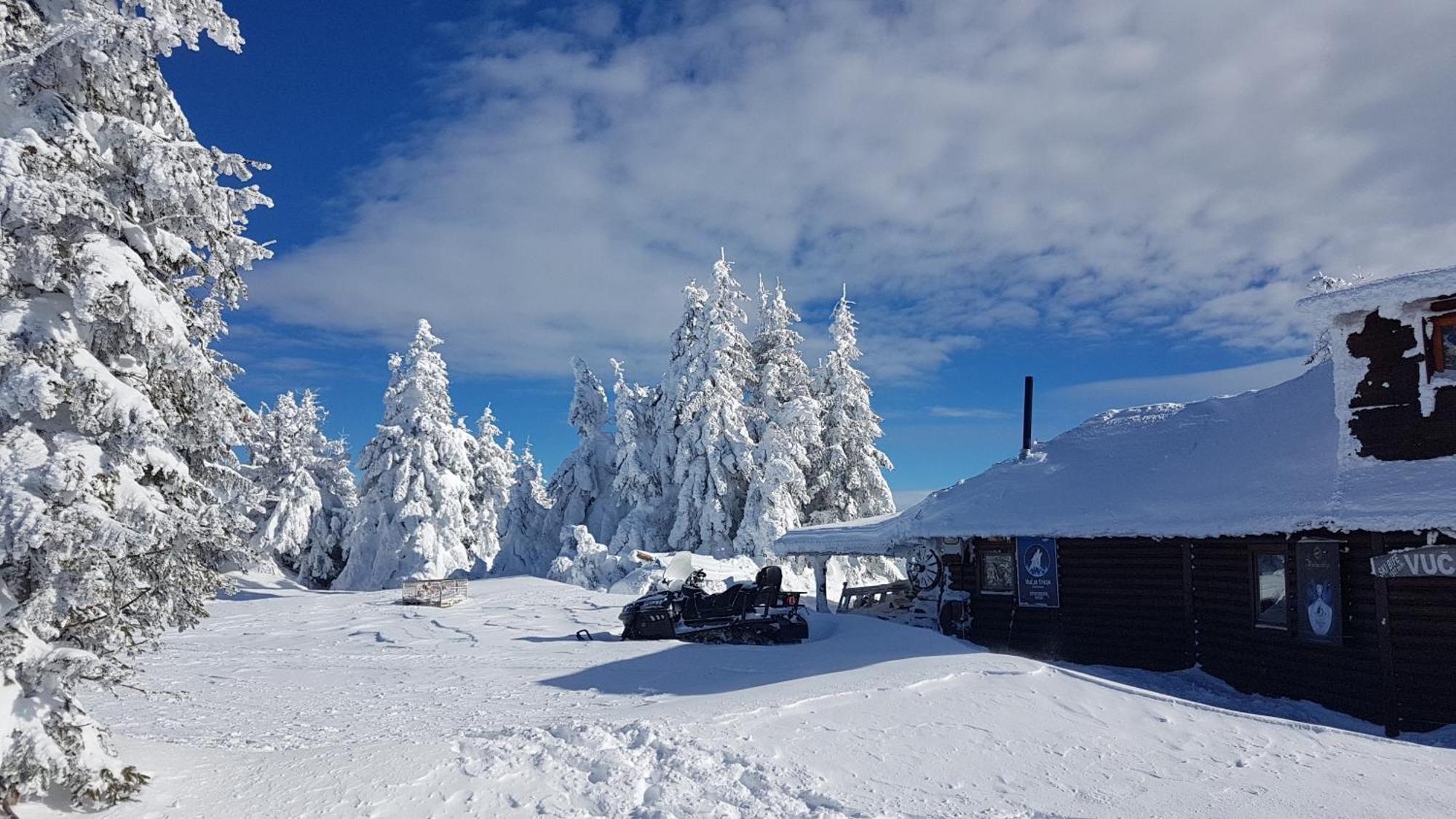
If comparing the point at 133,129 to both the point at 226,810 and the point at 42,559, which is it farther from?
the point at 226,810

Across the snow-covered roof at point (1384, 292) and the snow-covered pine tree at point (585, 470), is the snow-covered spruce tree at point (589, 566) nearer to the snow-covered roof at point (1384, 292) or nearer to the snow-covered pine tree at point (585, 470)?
the snow-covered pine tree at point (585, 470)

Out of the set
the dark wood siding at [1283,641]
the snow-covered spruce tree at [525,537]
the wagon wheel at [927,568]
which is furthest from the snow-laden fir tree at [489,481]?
the dark wood siding at [1283,641]

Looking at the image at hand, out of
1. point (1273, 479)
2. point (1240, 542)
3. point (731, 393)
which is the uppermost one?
point (731, 393)

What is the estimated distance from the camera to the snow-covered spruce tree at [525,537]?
4206 cm

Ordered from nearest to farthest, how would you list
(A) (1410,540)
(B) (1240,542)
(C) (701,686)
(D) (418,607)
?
(A) (1410,540) < (C) (701,686) < (B) (1240,542) < (D) (418,607)

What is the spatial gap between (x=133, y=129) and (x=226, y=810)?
19.0ft

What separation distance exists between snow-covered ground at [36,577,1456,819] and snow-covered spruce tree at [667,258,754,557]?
1922cm

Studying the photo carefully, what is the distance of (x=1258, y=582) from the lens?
13906 mm

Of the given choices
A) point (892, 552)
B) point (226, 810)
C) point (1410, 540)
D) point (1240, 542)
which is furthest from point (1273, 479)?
point (226, 810)

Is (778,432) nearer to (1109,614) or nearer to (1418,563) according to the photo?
(1109,614)

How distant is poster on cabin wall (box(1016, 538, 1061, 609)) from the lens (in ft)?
55.6

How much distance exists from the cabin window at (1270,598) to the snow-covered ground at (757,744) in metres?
1.26

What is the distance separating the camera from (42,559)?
638 centimetres

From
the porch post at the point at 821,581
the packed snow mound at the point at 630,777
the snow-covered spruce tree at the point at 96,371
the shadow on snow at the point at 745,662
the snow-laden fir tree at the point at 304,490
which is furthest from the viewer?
the snow-laden fir tree at the point at 304,490
